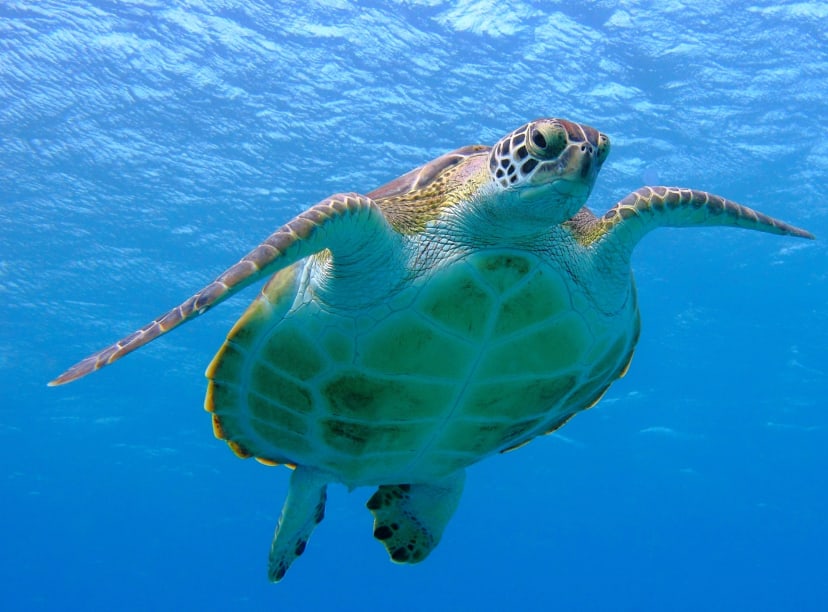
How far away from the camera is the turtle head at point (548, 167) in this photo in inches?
99.1

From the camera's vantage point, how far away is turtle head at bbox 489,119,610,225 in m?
2.52

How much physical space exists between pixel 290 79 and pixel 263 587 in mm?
63825

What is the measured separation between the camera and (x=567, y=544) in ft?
167

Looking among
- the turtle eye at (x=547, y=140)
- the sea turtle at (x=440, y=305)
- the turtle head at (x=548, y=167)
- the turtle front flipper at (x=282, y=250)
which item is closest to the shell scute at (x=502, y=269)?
the sea turtle at (x=440, y=305)

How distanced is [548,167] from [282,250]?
1165 millimetres

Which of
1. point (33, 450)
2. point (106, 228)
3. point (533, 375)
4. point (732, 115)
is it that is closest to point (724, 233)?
point (732, 115)

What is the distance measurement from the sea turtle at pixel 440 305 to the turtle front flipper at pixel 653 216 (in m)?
0.01

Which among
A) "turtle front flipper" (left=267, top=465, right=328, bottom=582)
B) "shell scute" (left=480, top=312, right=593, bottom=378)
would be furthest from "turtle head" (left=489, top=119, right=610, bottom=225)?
"turtle front flipper" (left=267, top=465, right=328, bottom=582)

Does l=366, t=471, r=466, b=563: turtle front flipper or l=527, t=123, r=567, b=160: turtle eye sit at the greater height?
l=527, t=123, r=567, b=160: turtle eye

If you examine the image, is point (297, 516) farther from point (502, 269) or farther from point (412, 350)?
point (502, 269)

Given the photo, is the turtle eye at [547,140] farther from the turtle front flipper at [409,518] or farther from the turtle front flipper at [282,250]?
the turtle front flipper at [409,518]

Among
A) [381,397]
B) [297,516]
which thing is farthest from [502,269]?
[297,516]

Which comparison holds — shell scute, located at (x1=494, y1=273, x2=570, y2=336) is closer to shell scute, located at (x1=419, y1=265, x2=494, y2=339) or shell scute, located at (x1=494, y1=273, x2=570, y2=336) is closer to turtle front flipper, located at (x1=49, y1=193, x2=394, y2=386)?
shell scute, located at (x1=419, y1=265, x2=494, y2=339)

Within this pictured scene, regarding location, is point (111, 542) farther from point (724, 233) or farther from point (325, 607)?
point (724, 233)
